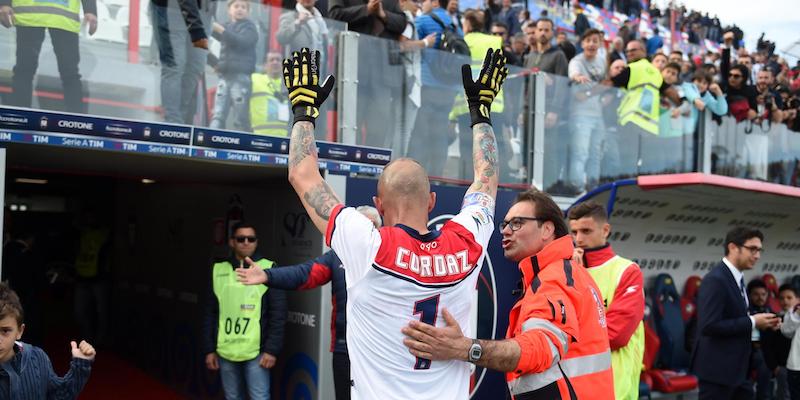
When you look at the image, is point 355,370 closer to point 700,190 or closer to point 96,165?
point 96,165

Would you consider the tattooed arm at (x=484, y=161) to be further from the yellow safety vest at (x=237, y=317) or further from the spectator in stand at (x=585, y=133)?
the spectator in stand at (x=585, y=133)

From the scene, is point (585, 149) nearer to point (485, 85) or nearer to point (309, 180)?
point (485, 85)

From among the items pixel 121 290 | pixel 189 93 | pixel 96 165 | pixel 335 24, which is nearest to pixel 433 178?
pixel 335 24

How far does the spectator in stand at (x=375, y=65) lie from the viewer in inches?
268

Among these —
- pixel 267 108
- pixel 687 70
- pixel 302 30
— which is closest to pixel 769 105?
pixel 687 70

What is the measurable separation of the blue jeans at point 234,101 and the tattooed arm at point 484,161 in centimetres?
319

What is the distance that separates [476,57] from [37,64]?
4225 mm

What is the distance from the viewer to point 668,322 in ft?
30.0

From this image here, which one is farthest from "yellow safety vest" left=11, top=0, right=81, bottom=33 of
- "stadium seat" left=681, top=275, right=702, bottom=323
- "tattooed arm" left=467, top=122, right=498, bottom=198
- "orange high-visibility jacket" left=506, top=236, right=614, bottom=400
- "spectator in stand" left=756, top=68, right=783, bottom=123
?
"spectator in stand" left=756, top=68, right=783, bottom=123

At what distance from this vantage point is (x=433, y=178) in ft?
23.7

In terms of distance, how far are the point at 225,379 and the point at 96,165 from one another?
2.23 m

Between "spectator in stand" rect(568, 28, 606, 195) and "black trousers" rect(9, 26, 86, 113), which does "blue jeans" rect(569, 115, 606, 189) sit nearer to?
"spectator in stand" rect(568, 28, 606, 195)

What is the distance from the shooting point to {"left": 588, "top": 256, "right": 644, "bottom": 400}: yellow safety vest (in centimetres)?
459

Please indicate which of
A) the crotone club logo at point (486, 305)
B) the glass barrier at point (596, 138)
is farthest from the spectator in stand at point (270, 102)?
the glass barrier at point (596, 138)
